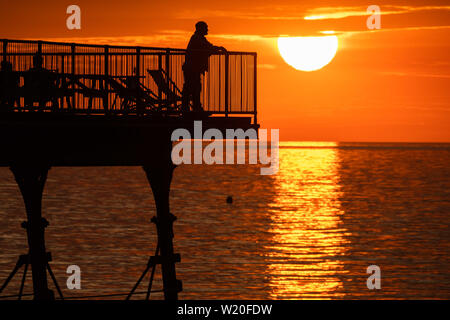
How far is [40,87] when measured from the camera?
878 inches

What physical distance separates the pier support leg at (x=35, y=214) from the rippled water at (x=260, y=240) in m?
21.6

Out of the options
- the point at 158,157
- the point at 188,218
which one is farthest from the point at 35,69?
the point at 188,218

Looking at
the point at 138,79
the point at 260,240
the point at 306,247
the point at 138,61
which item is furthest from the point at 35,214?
the point at 260,240

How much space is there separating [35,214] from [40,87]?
11.4 feet

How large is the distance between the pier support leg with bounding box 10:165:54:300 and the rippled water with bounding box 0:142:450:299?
21585 mm

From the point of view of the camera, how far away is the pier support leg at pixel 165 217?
24.6m

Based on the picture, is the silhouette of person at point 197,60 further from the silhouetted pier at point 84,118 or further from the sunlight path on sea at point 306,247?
the sunlight path on sea at point 306,247

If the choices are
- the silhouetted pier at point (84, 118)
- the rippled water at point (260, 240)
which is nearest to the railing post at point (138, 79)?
the silhouetted pier at point (84, 118)

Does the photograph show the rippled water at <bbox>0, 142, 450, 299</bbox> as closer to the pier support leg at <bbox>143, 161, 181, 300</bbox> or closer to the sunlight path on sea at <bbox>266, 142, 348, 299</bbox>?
the sunlight path on sea at <bbox>266, 142, 348, 299</bbox>

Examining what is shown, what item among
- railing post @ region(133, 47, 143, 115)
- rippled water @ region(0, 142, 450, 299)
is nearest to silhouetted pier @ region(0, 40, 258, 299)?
railing post @ region(133, 47, 143, 115)

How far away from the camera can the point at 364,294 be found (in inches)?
1880

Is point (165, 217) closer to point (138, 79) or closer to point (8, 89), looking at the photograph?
point (138, 79)

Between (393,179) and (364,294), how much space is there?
13134 cm
